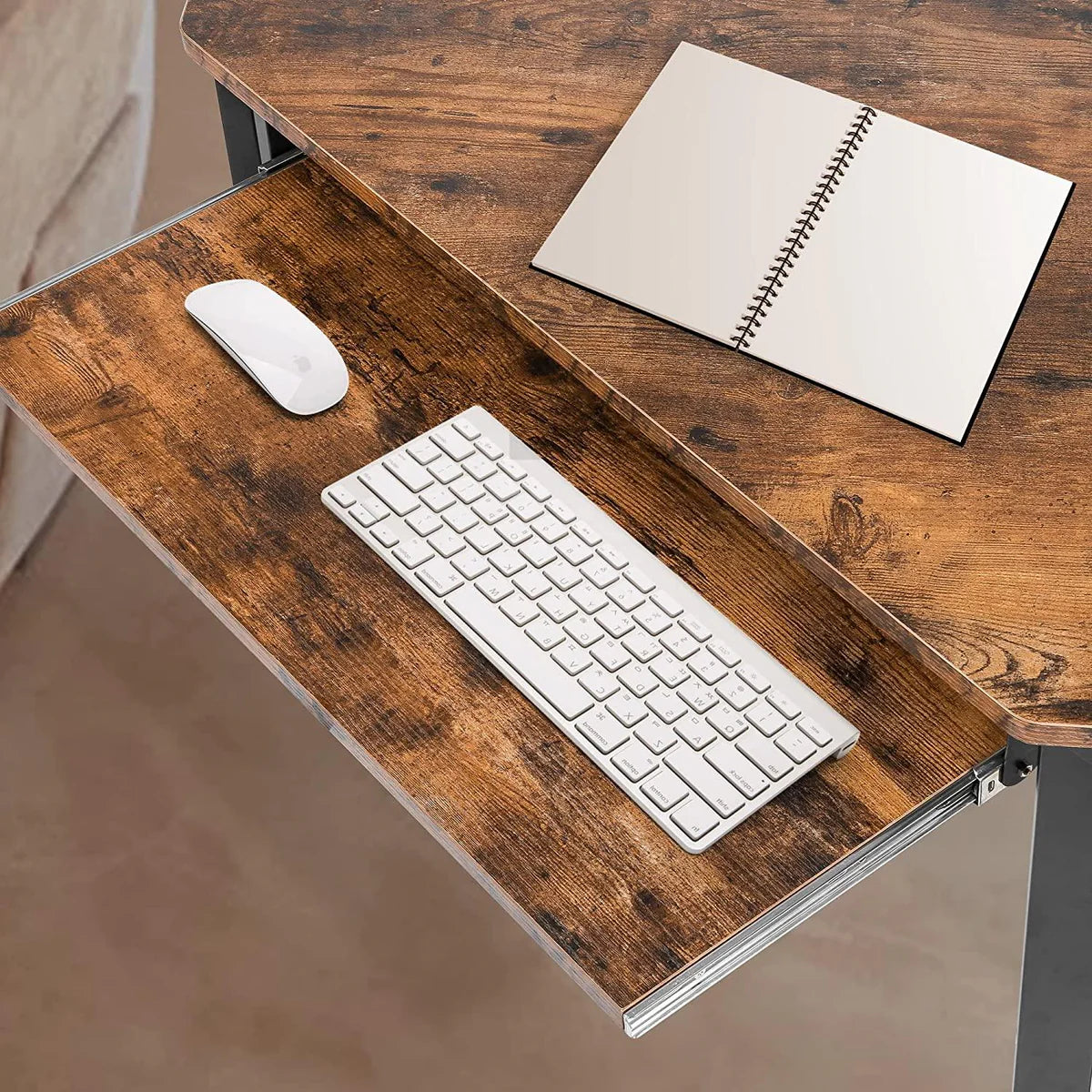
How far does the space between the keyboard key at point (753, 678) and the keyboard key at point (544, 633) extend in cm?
10

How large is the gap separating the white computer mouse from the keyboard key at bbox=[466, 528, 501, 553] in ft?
0.48

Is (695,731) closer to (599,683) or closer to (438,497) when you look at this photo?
(599,683)

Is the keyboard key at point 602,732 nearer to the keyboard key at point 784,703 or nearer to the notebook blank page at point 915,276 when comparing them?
the keyboard key at point 784,703

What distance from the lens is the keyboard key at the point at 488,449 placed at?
37.9 inches

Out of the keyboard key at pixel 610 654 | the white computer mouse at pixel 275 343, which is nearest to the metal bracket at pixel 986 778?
the keyboard key at pixel 610 654

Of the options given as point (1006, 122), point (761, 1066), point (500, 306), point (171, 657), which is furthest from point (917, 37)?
point (171, 657)

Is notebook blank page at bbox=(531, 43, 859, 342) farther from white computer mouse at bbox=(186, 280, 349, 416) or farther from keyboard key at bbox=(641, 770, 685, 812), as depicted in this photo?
keyboard key at bbox=(641, 770, 685, 812)

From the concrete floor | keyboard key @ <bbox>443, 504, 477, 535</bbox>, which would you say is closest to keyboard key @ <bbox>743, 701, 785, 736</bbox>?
keyboard key @ <bbox>443, 504, 477, 535</bbox>

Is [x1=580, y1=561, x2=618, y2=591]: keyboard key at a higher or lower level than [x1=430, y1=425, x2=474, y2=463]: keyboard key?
lower

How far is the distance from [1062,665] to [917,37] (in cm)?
56

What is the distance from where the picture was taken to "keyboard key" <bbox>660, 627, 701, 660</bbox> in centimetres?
87

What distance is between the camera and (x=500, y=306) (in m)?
0.99

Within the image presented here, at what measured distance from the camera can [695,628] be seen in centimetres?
88

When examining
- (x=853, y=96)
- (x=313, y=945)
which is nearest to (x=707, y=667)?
(x=853, y=96)
